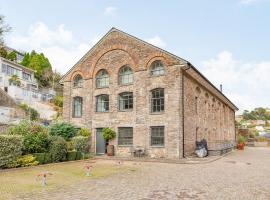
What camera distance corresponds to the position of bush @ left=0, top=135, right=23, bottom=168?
1436cm

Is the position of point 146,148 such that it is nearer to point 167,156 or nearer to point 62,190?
point 167,156

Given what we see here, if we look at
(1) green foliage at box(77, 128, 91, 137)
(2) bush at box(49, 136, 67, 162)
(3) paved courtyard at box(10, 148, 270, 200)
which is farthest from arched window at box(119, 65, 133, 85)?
(3) paved courtyard at box(10, 148, 270, 200)

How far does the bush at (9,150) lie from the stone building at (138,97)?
10339mm

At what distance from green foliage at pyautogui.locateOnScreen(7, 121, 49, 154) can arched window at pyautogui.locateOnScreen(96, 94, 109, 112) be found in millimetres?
8724

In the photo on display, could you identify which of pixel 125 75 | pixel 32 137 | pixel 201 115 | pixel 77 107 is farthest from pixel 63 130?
pixel 201 115

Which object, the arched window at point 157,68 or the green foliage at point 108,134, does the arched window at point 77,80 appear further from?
the arched window at point 157,68

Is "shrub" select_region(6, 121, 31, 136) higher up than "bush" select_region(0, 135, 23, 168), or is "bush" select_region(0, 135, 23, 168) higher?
"shrub" select_region(6, 121, 31, 136)

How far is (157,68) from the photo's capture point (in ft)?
76.6

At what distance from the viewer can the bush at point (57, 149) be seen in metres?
17.8

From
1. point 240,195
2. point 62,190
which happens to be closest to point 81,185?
point 62,190

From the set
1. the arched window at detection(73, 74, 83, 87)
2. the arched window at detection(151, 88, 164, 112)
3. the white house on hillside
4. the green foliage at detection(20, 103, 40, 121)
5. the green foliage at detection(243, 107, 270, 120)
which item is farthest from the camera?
the green foliage at detection(243, 107, 270, 120)

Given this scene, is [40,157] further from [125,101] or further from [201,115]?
[201,115]

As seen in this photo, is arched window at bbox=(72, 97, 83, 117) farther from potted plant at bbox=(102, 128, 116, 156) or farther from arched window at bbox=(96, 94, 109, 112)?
potted plant at bbox=(102, 128, 116, 156)

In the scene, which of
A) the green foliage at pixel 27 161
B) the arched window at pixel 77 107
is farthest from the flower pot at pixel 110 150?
the green foliage at pixel 27 161
